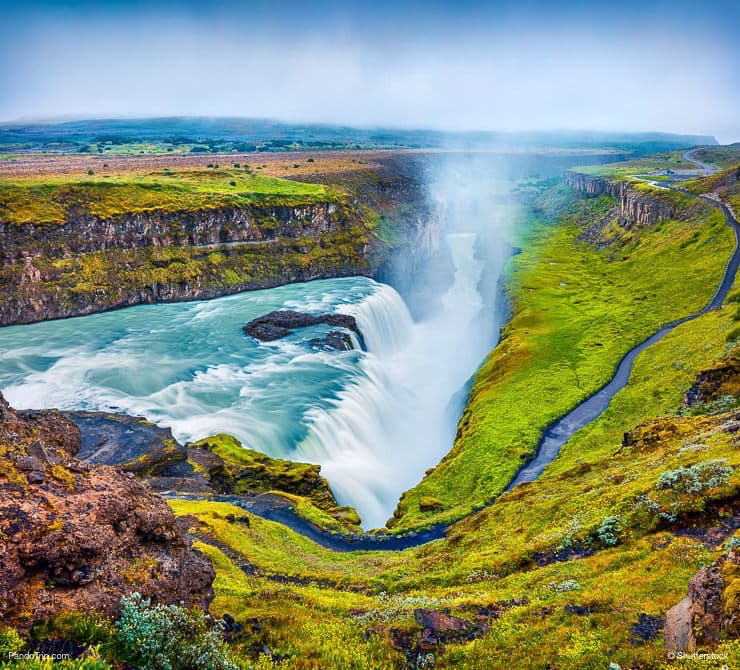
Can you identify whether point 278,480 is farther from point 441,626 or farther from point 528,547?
point 441,626

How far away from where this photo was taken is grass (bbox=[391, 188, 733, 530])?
4753cm

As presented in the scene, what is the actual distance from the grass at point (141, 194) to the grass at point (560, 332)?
6153 centimetres

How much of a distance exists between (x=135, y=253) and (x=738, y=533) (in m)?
102

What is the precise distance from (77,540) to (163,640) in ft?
10.7

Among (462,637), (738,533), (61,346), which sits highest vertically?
(738,533)

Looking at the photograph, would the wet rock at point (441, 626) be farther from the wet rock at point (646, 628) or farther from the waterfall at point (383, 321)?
the waterfall at point (383, 321)

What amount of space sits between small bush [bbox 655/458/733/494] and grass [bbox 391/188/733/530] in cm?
1897

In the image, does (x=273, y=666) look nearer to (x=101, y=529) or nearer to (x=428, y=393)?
(x=101, y=529)

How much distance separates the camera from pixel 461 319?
362ft

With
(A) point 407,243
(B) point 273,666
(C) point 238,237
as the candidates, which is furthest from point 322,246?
(B) point 273,666

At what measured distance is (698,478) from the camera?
2206 centimetres

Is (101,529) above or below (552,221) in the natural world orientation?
below

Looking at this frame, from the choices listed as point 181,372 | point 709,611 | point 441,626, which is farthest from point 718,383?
point 181,372

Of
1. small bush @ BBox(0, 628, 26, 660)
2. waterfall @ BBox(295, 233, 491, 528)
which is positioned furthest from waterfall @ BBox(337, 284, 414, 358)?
small bush @ BBox(0, 628, 26, 660)
